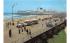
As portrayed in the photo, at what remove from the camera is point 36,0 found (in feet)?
4.58

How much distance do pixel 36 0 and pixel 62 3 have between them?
0.27 m

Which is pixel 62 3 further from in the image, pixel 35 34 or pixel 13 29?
pixel 13 29

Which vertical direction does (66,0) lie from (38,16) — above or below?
above

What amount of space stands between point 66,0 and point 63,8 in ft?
0.29

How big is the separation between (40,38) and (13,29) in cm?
29

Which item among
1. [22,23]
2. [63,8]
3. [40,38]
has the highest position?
[63,8]

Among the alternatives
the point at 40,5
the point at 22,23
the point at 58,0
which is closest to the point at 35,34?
the point at 22,23

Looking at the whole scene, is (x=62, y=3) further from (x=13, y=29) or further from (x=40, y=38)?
(x=13, y=29)

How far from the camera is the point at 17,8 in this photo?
4.53 feet

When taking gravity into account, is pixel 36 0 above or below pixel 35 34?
above

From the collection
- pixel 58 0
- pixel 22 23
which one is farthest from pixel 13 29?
pixel 58 0

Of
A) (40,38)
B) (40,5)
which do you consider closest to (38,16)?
(40,5)

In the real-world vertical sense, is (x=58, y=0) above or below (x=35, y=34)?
above

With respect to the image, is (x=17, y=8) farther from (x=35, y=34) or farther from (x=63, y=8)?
(x=63, y=8)
